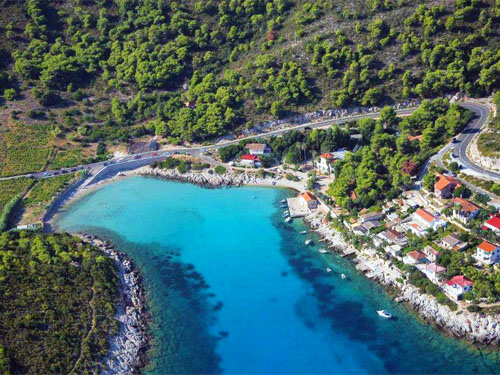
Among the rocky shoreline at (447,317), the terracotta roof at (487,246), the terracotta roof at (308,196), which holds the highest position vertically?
the terracotta roof at (308,196)

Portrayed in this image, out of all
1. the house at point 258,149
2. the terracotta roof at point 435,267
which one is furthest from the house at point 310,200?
the terracotta roof at point 435,267

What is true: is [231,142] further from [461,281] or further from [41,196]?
[461,281]

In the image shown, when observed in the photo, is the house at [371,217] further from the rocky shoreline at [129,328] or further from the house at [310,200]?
the rocky shoreline at [129,328]

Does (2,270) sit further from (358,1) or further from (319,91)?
(358,1)

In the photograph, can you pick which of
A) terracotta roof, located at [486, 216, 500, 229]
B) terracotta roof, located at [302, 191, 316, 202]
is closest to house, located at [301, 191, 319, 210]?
terracotta roof, located at [302, 191, 316, 202]

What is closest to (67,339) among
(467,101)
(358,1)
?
(467,101)
